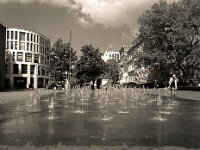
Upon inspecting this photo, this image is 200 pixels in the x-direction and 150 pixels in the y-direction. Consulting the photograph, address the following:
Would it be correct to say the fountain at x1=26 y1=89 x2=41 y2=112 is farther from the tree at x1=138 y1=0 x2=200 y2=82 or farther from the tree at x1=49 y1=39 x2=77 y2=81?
the tree at x1=49 y1=39 x2=77 y2=81

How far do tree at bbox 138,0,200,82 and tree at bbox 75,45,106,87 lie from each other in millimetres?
18989

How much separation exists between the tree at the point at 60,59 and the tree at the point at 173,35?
2785cm

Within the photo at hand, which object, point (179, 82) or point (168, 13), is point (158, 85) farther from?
point (168, 13)

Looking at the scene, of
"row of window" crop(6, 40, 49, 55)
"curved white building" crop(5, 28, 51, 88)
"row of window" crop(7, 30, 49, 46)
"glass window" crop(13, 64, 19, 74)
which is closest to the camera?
"curved white building" crop(5, 28, 51, 88)

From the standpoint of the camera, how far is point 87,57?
78.1 m

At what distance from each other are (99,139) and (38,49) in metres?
108

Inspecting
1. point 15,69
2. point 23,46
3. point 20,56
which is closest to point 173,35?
point 20,56

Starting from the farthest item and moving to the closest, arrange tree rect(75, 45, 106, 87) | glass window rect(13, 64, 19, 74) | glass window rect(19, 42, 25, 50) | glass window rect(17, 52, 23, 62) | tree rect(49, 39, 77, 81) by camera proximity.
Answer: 1. glass window rect(19, 42, 25, 50)
2. glass window rect(17, 52, 23, 62)
3. glass window rect(13, 64, 19, 74)
4. tree rect(49, 39, 77, 81)
5. tree rect(75, 45, 106, 87)

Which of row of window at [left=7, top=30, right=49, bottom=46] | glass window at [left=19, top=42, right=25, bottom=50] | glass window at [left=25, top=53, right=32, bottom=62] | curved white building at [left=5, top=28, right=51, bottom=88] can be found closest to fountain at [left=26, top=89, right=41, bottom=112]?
curved white building at [left=5, top=28, right=51, bottom=88]

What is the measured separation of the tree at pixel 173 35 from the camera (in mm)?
52188

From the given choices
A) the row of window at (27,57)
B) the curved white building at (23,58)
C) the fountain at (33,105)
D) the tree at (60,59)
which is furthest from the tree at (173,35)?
the row of window at (27,57)

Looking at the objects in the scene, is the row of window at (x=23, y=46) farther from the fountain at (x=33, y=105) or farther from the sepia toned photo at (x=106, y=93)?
the fountain at (x=33, y=105)

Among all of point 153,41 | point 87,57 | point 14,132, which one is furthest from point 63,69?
point 14,132

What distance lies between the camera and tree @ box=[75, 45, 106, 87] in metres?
77.3
